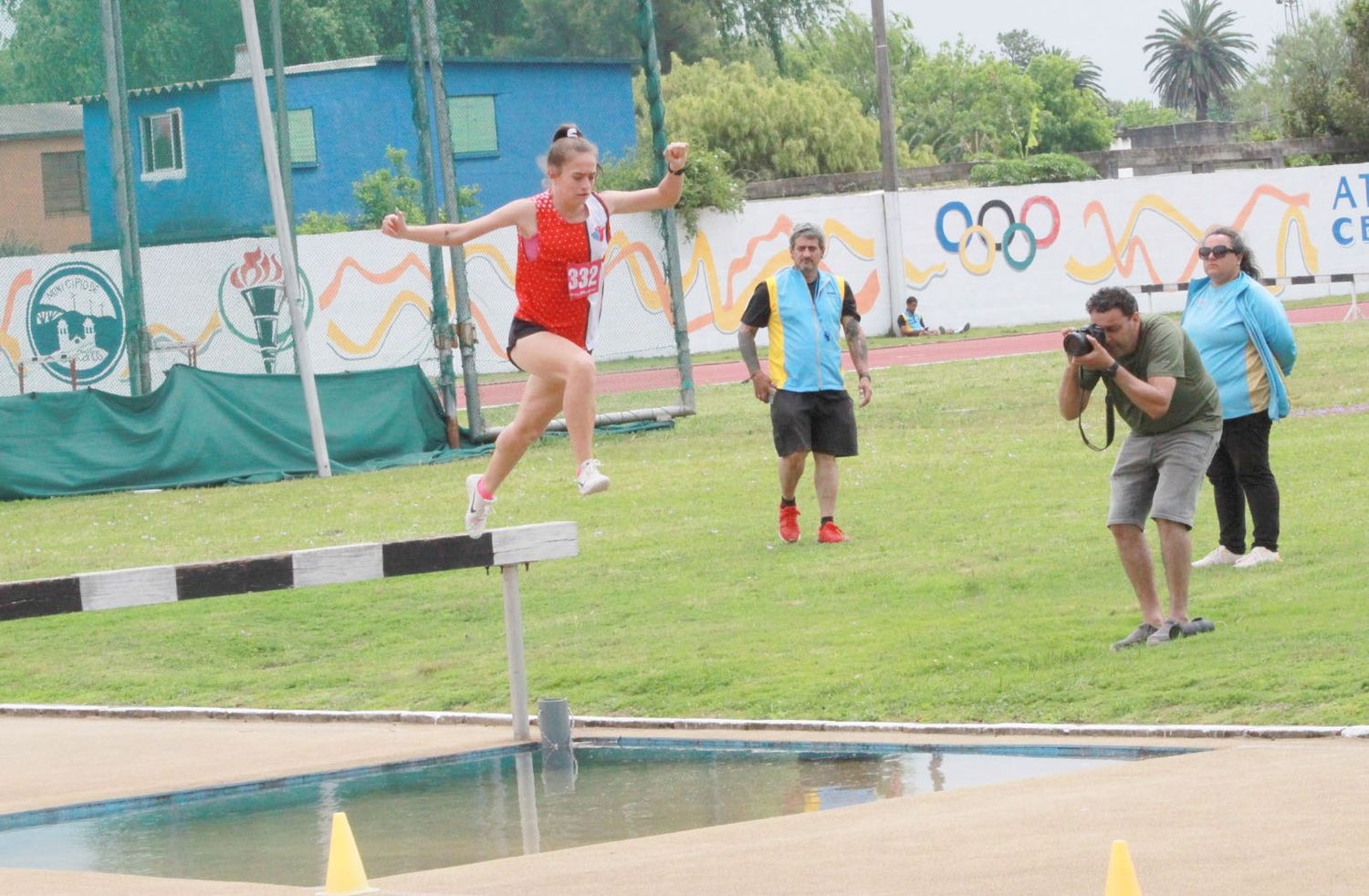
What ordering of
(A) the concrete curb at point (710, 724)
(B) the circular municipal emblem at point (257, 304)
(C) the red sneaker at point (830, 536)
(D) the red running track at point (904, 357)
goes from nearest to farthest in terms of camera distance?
(A) the concrete curb at point (710, 724) < (C) the red sneaker at point (830, 536) < (B) the circular municipal emblem at point (257, 304) < (D) the red running track at point (904, 357)

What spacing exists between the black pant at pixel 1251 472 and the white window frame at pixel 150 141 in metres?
13.7

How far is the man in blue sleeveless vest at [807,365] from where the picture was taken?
14578 millimetres

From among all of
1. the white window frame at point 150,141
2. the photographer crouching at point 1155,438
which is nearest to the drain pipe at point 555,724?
the photographer crouching at point 1155,438

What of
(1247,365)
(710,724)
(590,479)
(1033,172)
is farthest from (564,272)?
Result: (1033,172)

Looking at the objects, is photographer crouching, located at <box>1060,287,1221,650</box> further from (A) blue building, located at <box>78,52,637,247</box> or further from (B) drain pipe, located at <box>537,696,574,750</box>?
(A) blue building, located at <box>78,52,637,247</box>

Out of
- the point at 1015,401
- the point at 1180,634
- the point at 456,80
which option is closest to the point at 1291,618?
the point at 1180,634

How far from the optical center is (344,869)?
652cm

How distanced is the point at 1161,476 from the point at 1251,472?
6.28ft

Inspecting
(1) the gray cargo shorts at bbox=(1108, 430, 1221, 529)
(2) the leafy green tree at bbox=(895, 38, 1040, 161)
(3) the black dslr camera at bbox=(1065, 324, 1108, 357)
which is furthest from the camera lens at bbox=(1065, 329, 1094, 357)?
(2) the leafy green tree at bbox=(895, 38, 1040, 161)

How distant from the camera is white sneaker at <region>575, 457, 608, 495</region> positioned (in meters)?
8.82

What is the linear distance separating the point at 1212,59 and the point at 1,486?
495 ft

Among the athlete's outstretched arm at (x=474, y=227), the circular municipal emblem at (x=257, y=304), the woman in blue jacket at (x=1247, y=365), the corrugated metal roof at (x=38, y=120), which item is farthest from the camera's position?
the circular municipal emblem at (x=257, y=304)

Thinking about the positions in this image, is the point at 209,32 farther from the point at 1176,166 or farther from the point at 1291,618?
the point at 1176,166

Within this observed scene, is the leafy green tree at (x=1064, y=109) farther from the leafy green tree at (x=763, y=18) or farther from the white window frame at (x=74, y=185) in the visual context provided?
the white window frame at (x=74, y=185)
